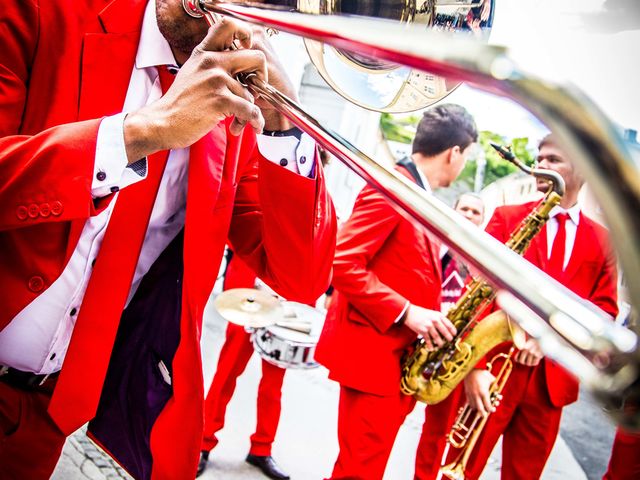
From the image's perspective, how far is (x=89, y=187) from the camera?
86 centimetres

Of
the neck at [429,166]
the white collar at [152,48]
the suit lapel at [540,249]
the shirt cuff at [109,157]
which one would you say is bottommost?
the suit lapel at [540,249]

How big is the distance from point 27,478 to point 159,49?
1.26 m

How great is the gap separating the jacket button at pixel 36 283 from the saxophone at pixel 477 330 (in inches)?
73.6

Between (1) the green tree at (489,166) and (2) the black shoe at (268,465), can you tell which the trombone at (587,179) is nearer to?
(2) the black shoe at (268,465)

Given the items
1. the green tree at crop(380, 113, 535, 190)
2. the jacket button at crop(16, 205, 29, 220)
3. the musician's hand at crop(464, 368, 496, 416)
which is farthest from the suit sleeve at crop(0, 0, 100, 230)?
the green tree at crop(380, 113, 535, 190)

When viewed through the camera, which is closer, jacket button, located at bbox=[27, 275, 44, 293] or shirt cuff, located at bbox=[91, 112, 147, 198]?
shirt cuff, located at bbox=[91, 112, 147, 198]

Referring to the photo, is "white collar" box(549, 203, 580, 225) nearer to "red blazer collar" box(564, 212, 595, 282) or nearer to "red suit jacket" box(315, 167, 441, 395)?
"red blazer collar" box(564, 212, 595, 282)

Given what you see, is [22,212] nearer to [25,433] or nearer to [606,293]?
[25,433]

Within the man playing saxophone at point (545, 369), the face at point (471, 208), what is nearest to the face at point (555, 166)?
the man playing saxophone at point (545, 369)

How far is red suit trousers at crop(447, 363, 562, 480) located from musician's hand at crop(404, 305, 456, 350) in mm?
628

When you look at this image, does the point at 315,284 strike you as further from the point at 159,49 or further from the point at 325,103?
the point at 325,103

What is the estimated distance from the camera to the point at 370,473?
2.19 m

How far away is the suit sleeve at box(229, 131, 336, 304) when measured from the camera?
122 centimetres

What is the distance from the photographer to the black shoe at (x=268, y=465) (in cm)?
287
